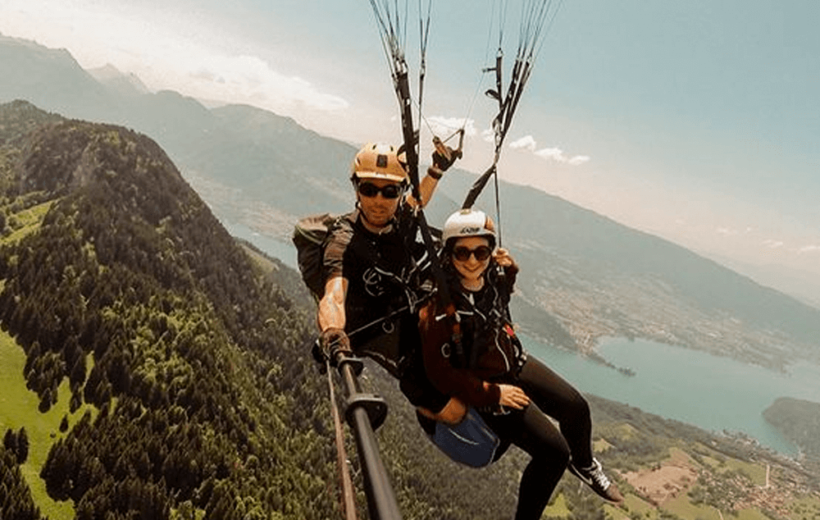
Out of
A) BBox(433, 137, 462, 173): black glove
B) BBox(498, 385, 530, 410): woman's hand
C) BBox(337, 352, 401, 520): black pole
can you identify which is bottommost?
BBox(498, 385, 530, 410): woman's hand

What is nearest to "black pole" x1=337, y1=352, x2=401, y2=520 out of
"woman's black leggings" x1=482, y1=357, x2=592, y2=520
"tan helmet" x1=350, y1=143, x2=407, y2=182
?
"woman's black leggings" x1=482, y1=357, x2=592, y2=520

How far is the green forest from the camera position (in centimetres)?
9919

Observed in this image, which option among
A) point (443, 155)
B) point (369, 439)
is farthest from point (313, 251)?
point (369, 439)

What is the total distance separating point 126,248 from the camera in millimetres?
149875

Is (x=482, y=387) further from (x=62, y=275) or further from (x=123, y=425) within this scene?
(x=62, y=275)

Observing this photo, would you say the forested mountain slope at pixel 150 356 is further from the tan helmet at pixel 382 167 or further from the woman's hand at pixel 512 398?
the woman's hand at pixel 512 398

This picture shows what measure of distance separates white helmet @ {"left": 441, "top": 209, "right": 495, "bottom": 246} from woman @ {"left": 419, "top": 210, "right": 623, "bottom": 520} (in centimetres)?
1

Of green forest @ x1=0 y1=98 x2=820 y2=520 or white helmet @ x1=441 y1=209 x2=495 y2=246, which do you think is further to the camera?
green forest @ x1=0 y1=98 x2=820 y2=520

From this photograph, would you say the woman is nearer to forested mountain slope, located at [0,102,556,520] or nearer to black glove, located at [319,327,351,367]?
black glove, located at [319,327,351,367]

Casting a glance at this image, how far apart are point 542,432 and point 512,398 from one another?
2.06 ft

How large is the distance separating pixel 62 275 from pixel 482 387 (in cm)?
15194

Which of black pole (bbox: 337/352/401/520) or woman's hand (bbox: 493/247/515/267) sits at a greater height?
woman's hand (bbox: 493/247/515/267)

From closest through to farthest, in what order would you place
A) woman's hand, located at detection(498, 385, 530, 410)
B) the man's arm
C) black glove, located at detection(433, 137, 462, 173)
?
the man's arm
woman's hand, located at detection(498, 385, 530, 410)
black glove, located at detection(433, 137, 462, 173)

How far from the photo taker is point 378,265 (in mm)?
6887
